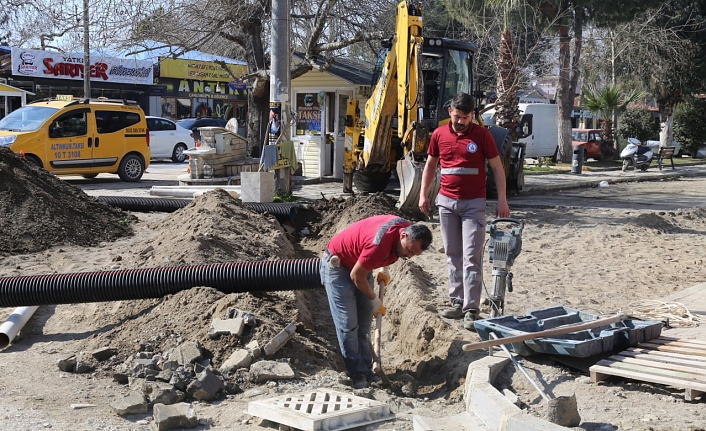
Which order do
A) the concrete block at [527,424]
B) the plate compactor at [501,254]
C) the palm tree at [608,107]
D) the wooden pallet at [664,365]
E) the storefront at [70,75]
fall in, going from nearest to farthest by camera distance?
the concrete block at [527,424] → the wooden pallet at [664,365] → the plate compactor at [501,254] → the storefront at [70,75] → the palm tree at [608,107]

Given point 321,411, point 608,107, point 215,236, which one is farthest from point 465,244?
point 608,107

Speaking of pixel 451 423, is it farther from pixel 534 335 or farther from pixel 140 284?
pixel 140 284

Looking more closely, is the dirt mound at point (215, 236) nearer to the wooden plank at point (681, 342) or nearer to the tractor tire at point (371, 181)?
the tractor tire at point (371, 181)

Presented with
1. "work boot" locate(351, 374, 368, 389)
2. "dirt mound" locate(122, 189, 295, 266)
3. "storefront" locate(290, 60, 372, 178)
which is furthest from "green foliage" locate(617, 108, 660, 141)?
"work boot" locate(351, 374, 368, 389)

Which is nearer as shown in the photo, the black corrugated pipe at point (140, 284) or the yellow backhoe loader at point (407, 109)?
the black corrugated pipe at point (140, 284)

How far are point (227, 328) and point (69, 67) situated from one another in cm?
2871

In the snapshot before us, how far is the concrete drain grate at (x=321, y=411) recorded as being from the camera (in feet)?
15.7

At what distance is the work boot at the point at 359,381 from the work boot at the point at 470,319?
3.83 ft

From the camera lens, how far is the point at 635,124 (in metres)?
33.4

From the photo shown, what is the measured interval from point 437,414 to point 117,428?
214cm

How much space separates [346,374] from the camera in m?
Answer: 6.22

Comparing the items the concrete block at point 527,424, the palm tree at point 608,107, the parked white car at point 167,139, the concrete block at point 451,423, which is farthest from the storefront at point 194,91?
the concrete block at point 527,424

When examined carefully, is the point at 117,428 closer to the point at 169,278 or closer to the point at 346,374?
the point at 346,374

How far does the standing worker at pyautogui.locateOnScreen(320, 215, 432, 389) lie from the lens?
5.68 m
